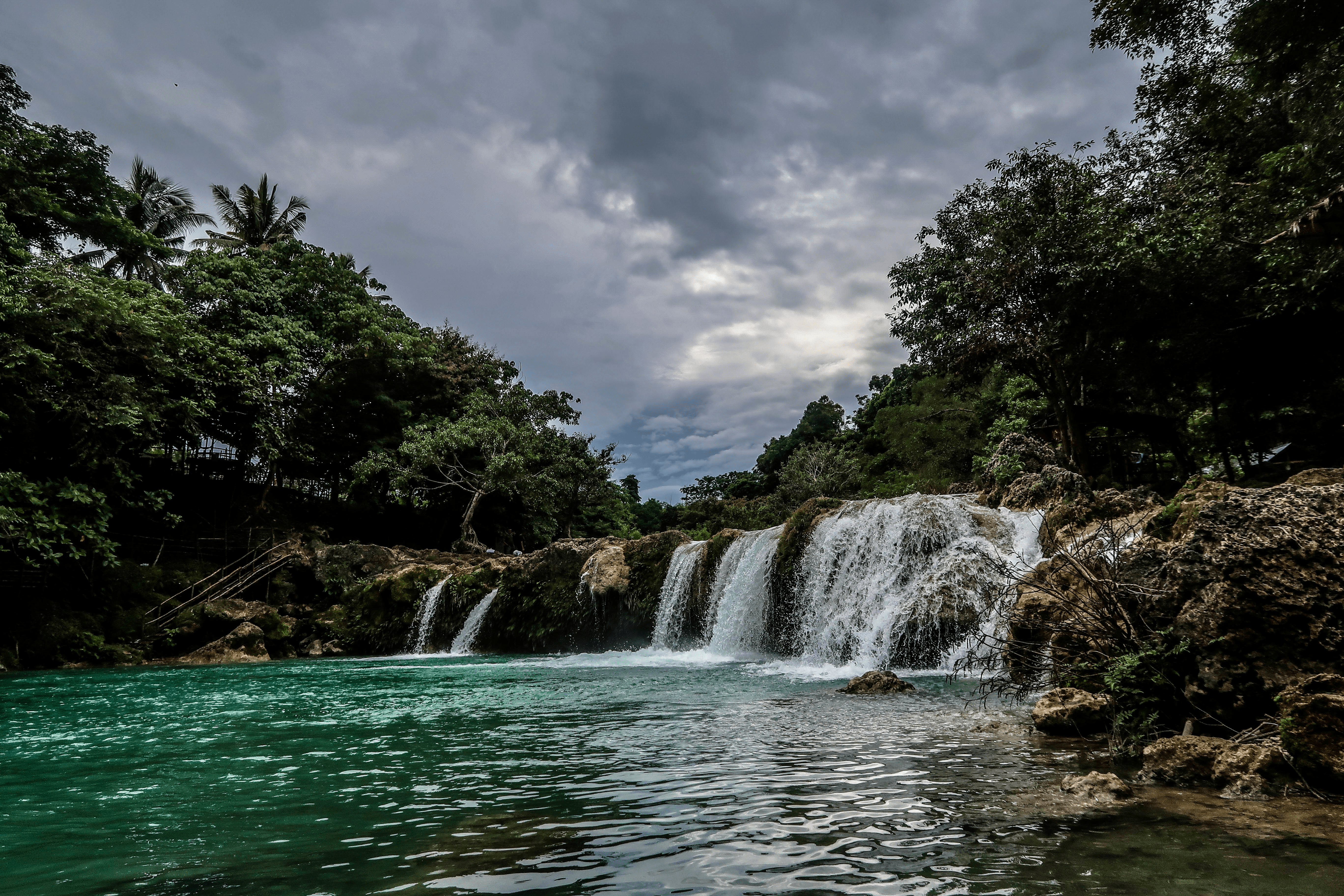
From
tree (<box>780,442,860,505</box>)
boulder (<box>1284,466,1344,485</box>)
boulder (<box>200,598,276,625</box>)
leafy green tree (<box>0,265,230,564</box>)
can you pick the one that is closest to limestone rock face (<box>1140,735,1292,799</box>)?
boulder (<box>1284,466,1344,485</box>)

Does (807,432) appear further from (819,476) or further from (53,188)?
(53,188)

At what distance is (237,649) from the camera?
58.3ft

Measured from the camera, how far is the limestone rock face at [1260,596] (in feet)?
13.8

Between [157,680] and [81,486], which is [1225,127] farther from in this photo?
[81,486]

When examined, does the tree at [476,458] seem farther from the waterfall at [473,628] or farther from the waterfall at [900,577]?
the waterfall at [900,577]

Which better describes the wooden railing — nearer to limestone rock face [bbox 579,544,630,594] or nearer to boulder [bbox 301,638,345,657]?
boulder [bbox 301,638,345,657]

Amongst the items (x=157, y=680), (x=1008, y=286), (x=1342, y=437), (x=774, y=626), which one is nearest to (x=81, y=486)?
(x=157, y=680)

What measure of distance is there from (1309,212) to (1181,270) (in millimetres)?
5163

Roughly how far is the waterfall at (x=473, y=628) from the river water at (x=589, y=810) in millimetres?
12273

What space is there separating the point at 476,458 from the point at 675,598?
46.0 ft

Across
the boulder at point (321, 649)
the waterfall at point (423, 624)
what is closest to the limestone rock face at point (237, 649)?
the boulder at point (321, 649)

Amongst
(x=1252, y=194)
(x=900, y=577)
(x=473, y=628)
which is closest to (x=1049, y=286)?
(x=1252, y=194)

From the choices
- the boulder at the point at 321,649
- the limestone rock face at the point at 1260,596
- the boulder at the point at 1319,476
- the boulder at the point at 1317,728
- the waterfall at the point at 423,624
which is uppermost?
the boulder at the point at 1319,476

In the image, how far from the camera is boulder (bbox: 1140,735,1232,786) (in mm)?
3945
